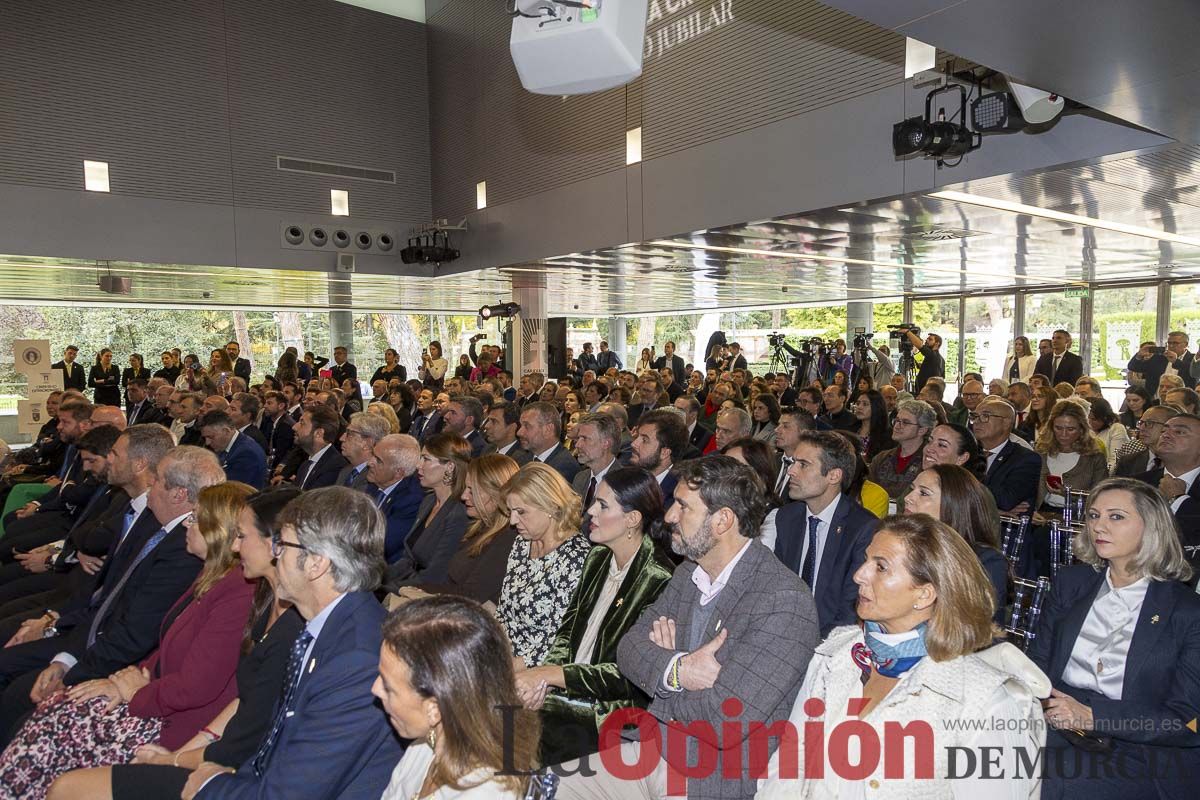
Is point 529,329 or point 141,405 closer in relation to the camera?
point 141,405

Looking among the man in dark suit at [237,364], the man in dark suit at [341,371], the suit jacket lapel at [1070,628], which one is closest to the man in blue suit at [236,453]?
the suit jacket lapel at [1070,628]

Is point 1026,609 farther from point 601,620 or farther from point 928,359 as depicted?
point 928,359

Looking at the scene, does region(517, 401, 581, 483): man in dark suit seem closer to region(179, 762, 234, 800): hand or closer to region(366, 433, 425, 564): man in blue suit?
region(366, 433, 425, 564): man in blue suit

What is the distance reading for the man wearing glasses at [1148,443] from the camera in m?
4.63

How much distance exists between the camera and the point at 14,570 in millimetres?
4801

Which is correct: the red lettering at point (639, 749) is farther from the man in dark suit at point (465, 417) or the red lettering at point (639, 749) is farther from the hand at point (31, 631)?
the man in dark suit at point (465, 417)

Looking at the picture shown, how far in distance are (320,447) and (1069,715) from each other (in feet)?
16.7

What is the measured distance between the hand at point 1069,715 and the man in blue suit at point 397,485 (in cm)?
335

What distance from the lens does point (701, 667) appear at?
6.74ft

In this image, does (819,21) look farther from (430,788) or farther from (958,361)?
(958,361)

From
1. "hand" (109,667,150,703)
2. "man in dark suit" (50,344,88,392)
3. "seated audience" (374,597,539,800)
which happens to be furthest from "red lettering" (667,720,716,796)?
"man in dark suit" (50,344,88,392)

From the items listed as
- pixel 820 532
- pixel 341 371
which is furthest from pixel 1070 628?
pixel 341 371

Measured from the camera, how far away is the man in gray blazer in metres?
2.05

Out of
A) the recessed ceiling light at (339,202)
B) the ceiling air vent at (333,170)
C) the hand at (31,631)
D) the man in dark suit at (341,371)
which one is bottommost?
the hand at (31,631)
